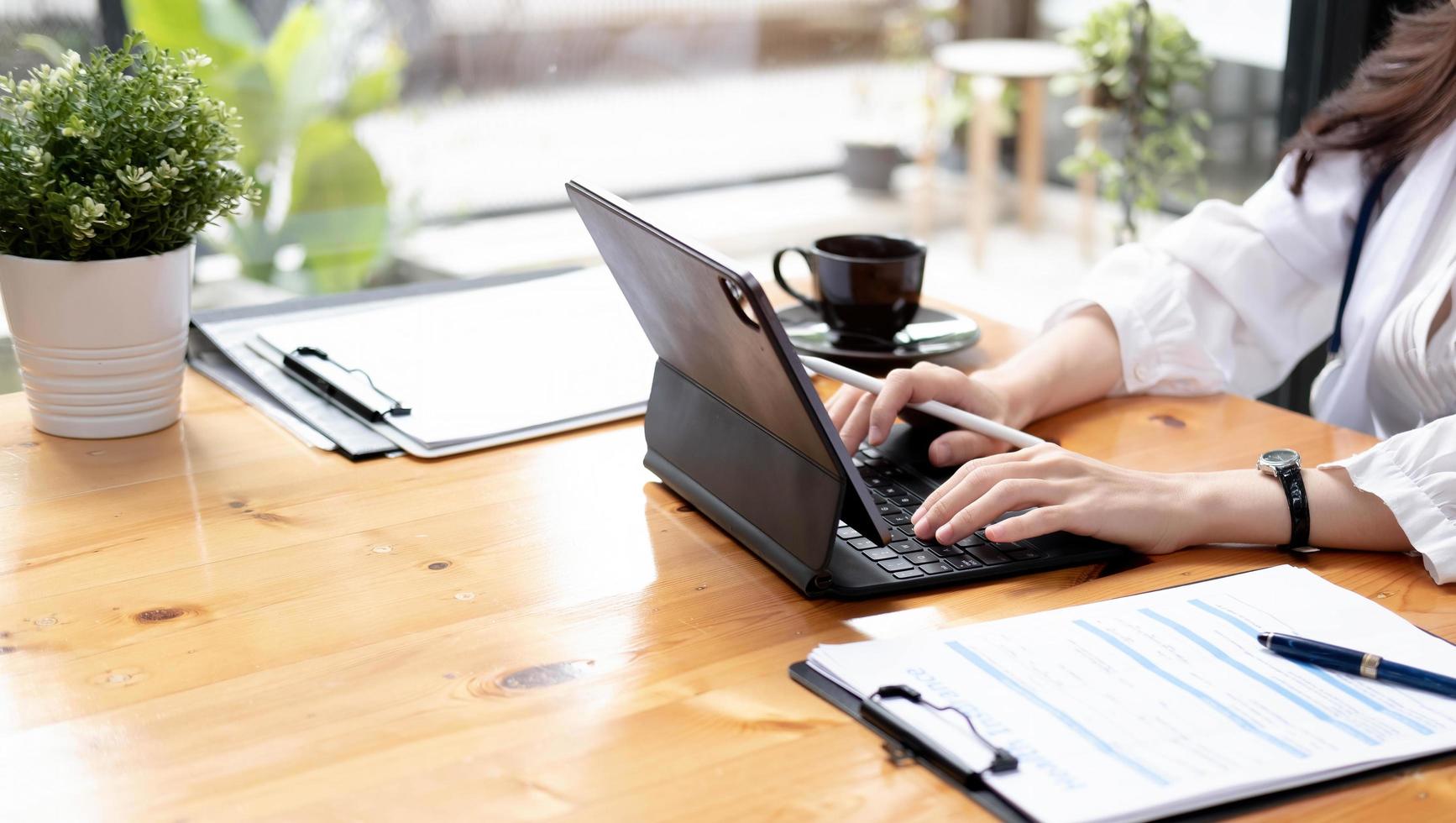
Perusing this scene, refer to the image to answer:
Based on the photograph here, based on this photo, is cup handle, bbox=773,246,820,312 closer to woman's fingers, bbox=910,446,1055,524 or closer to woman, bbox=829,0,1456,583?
woman, bbox=829,0,1456,583

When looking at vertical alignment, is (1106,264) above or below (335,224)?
above

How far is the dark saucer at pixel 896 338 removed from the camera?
4.16 ft

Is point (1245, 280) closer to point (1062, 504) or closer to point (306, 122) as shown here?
point (1062, 504)

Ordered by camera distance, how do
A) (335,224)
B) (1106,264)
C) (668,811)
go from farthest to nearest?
(335,224) < (1106,264) < (668,811)

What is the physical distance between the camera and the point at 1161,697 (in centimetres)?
71

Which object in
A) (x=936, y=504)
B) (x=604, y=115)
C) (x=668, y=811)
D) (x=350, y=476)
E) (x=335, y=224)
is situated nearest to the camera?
(x=668, y=811)

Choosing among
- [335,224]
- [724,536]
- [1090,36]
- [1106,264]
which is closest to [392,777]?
[724,536]

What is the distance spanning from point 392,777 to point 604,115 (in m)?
2.54

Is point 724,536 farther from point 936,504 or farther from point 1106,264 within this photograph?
point 1106,264

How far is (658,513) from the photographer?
981 millimetres

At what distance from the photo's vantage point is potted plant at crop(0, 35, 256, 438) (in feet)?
3.33

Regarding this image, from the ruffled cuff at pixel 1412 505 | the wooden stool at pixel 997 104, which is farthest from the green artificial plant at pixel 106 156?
the wooden stool at pixel 997 104

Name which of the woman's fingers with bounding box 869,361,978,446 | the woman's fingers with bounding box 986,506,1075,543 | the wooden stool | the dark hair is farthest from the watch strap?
the wooden stool

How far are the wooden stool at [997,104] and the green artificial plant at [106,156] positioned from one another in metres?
2.98
